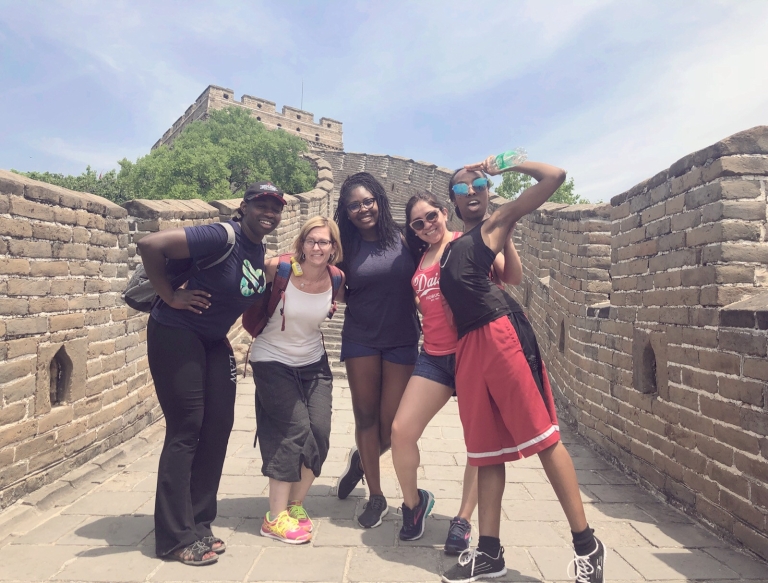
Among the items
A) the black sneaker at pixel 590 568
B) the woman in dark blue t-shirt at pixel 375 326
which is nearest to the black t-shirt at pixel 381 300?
the woman in dark blue t-shirt at pixel 375 326

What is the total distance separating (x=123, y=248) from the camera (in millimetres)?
4742

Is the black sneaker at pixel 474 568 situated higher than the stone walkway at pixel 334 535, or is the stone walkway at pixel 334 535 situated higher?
the black sneaker at pixel 474 568

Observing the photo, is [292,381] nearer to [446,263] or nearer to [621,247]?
[446,263]

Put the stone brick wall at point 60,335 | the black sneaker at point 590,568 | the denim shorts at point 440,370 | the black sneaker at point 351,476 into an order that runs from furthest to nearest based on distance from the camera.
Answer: the black sneaker at point 351,476 → the stone brick wall at point 60,335 → the denim shorts at point 440,370 → the black sneaker at point 590,568

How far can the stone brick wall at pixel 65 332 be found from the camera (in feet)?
11.1

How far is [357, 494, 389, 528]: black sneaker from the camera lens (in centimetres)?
313

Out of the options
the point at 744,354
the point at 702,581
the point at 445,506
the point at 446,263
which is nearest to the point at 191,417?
the point at 446,263

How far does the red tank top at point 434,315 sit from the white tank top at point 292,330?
0.56 metres

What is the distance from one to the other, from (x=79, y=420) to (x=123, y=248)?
1.45 metres

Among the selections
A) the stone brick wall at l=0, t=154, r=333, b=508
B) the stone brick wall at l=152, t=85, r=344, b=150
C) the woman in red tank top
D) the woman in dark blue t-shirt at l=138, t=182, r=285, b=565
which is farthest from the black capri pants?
the stone brick wall at l=152, t=85, r=344, b=150

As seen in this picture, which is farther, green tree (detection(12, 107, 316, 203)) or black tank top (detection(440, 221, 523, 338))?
green tree (detection(12, 107, 316, 203))

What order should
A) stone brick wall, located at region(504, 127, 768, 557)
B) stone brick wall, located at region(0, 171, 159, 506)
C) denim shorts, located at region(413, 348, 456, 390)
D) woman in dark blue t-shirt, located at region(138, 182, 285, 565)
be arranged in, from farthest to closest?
stone brick wall, located at region(0, 171, 159, 506)
stone brick wall, located at region(504, 127, 768, 557)
denim shorts, located at region(413, 348, 456, 390)
woman in dark blue t-shirt, located at region(138, 182, 285, 565)

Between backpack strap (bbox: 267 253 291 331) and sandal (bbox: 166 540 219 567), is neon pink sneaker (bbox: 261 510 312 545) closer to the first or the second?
sandal (bbox: 166 540 219 567)

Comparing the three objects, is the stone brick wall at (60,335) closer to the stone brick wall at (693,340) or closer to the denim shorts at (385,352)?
the denim shorts at (385,352)
